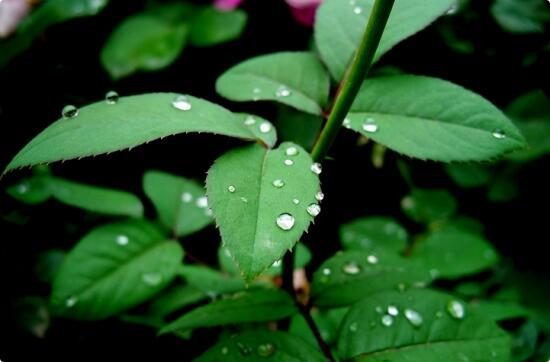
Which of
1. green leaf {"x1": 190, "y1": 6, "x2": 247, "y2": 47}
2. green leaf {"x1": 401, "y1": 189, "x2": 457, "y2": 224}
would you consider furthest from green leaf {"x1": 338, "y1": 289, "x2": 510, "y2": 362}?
green leaf {"x1": 190, "y1": 6, "x2": 247, "y2": 47}

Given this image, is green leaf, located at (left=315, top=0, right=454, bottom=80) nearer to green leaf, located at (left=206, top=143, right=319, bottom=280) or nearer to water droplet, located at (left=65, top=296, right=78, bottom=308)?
green leaf, located at (left=206, top=143, right=319, bottom=280)

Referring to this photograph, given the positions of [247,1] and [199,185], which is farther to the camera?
[247,1]

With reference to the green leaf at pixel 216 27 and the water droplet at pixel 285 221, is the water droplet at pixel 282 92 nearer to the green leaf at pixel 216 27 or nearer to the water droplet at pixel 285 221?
the water droplet at pixel 285 221

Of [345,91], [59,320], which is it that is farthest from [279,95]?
[59,320]

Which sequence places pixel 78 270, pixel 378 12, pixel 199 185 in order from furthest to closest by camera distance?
pixel 199 185 → pixel 78 270 → pixel 378 12

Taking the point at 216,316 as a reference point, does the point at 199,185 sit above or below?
below

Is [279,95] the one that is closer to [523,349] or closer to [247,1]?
[523,349]

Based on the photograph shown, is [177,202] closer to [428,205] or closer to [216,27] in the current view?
[216,27]

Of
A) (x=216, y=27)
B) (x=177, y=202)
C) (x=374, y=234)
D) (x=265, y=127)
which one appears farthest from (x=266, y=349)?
(x=216, y=27)
